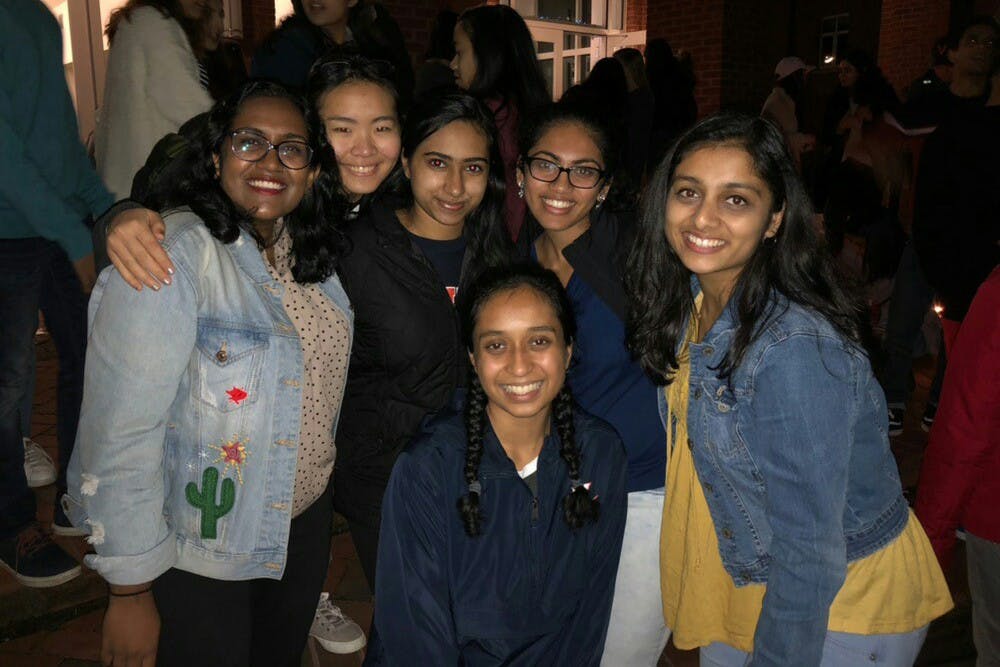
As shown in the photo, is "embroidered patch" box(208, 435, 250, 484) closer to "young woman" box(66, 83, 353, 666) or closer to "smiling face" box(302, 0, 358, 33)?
"young woman" box(66, 83, 353, 666)

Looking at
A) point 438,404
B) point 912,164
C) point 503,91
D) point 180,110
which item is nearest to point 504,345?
point 438,404

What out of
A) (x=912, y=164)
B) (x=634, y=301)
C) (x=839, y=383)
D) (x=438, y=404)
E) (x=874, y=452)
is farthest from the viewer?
(x=912, y=164)

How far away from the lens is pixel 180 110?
3.12 m

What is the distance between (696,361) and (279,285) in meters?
1.07

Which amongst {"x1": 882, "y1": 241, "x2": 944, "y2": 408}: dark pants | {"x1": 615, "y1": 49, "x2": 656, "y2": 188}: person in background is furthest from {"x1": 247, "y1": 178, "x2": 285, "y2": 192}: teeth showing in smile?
{"x1": 882, "y1": 241, "x2": 944, "y2": 408}: dark pants

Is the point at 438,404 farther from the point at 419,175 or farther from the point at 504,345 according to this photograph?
the point at 419,175

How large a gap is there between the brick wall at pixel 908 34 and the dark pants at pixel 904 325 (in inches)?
317

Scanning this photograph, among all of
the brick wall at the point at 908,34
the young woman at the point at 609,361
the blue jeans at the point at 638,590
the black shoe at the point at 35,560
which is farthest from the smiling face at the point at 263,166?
the brick wall at the point at 908,34

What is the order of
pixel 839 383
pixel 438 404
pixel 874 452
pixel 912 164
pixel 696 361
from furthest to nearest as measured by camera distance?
pixel 912 164
pixel 438 404
pixel 696 361
pixel 874 452
pixel 839 383

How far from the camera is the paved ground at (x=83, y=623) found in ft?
10.1

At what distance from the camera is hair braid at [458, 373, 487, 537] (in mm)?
1984

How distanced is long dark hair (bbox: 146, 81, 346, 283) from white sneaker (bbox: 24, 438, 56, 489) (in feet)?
8.74

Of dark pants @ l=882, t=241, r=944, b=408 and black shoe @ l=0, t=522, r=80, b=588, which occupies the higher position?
dark pants @ l=882, t=241, r=944, b=408

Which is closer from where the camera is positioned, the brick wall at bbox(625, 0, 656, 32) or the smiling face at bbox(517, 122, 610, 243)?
the smiling face at bbox(517, 122, 610, 243)
